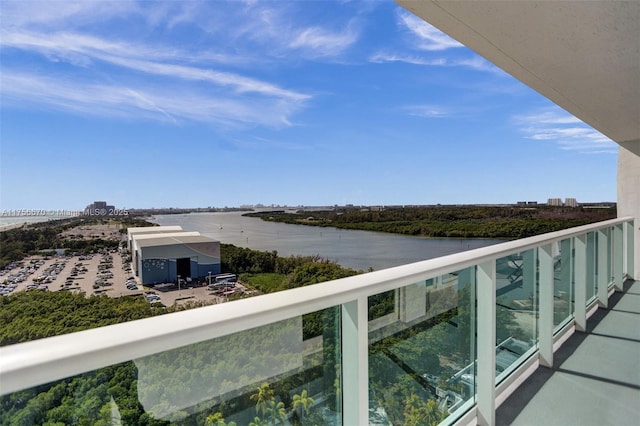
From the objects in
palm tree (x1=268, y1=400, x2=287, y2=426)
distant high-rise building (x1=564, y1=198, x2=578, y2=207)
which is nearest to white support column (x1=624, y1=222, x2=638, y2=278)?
palm tree (x1=268, y1=400, x2=287, y2=426)

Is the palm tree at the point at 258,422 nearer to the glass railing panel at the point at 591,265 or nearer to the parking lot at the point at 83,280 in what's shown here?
the glass railing panel at the point at 591,265

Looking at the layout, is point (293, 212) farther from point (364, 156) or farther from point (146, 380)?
point (146, 380)

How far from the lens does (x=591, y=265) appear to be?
119 inches

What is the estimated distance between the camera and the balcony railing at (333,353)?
0.61 meters

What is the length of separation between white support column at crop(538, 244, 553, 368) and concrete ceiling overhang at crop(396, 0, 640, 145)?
3.35 ft

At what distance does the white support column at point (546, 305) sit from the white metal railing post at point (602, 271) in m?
1.42

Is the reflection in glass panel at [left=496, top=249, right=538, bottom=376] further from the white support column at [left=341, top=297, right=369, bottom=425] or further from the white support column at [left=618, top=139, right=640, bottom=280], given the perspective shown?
the white support column at [left=618, top=139, right=640, bottom=280]

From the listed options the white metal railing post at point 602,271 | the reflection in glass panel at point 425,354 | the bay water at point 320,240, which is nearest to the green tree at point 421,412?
the reflection in glass panel at point 425,354

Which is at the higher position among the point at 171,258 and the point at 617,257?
the point at 617,257

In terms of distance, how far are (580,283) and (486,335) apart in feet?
5.61

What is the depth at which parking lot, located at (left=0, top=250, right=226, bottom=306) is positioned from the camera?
21922 millimetres

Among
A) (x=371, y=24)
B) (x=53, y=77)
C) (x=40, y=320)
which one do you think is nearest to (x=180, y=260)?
(x=40, y=320)

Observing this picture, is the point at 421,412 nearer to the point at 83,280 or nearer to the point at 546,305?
the point at 546,305

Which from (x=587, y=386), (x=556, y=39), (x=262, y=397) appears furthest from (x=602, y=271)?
(x=262, y=397)
